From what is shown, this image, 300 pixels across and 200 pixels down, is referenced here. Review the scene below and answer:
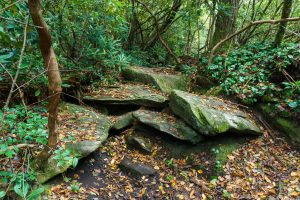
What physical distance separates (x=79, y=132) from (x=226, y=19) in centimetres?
540

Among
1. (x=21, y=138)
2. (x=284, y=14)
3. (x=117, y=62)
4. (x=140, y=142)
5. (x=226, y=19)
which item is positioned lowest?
(x=140, y=142)

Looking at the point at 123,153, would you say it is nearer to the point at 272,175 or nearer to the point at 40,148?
the point at 40,148

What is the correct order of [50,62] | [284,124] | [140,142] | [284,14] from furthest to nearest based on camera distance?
[284,14] → [284,124] → [140,142] → [50,62]

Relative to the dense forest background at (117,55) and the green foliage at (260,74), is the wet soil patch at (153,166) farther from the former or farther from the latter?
the dense forest background at (117,55)

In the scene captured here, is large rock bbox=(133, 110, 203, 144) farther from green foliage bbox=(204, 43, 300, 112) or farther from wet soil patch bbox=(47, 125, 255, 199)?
green foliage bbox=(204, 43, 300, 112)

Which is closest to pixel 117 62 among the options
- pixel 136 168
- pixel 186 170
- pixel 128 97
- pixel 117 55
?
pixel 117 55

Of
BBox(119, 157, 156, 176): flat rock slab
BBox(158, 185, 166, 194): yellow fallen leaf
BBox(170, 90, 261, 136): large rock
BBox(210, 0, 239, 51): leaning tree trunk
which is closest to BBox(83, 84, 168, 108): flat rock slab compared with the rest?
BBox(170, 90, 261, 136): large rock

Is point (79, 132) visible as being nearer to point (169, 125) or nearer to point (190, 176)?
point (169, 125)

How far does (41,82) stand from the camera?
4473mm

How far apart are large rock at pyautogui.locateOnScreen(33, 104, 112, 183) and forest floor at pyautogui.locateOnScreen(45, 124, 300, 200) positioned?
8.1 inches

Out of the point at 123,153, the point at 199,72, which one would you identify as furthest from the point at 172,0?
the point at 123,153

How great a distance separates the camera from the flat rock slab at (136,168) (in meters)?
4.04

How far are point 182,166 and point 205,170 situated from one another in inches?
15.8

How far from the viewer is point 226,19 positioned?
7.14 metres
